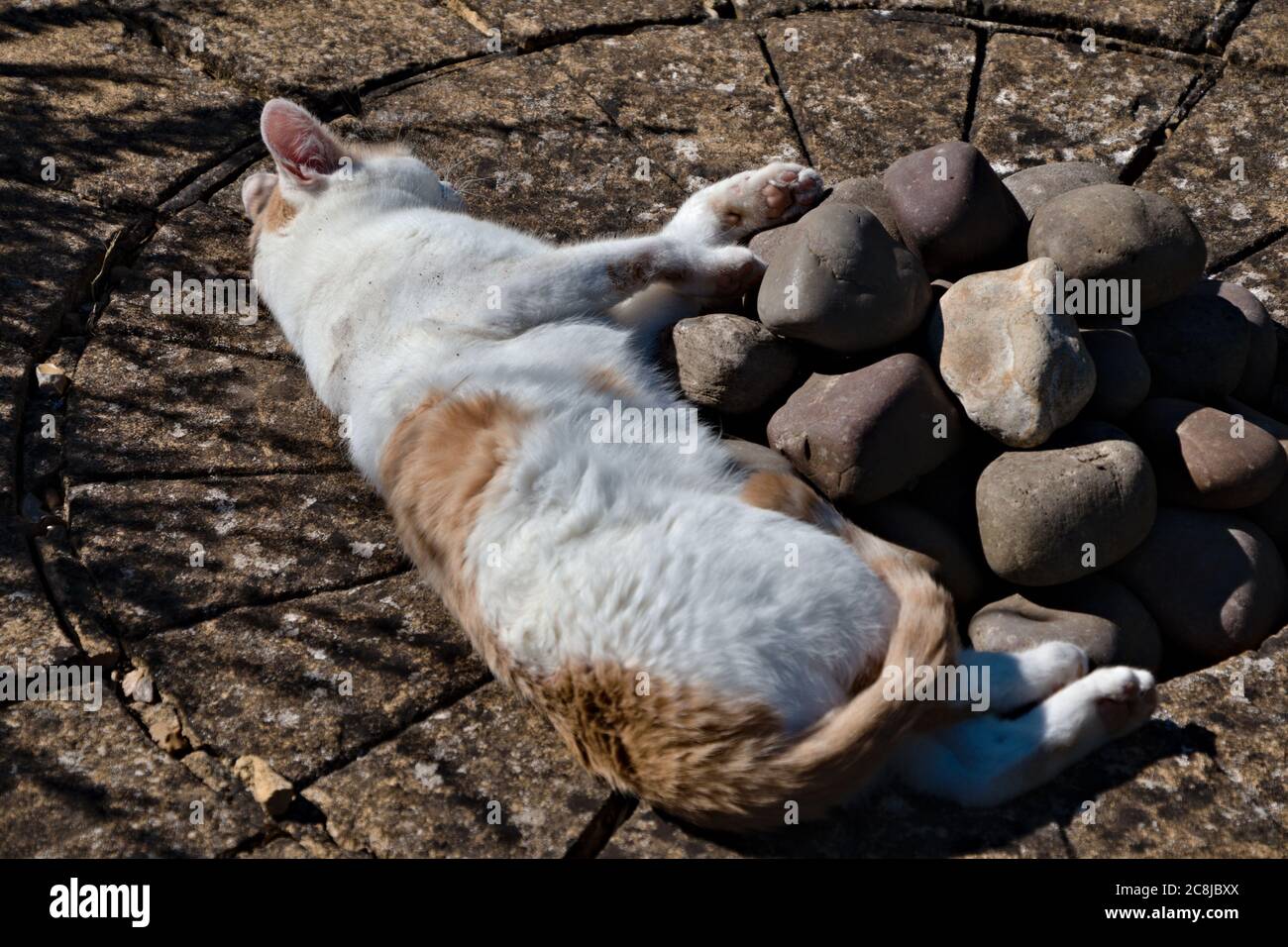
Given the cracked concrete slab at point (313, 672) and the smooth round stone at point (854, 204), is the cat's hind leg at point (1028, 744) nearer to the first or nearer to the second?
the cracked concrete slab at point (313, 672)

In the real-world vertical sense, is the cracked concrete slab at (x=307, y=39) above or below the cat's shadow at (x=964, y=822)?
above

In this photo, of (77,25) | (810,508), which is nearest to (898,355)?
(810,508)

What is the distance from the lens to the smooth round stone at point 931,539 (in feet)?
10.1

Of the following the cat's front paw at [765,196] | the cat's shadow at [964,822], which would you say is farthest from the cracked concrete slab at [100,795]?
the cat's front paw at [765,196]

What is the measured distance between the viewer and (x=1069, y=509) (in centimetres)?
289

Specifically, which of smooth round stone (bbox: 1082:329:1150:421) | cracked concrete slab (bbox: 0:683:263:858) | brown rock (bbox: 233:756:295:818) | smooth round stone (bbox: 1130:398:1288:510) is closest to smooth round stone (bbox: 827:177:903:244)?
smooth round stone (bbox: 1082:329:1150:421)

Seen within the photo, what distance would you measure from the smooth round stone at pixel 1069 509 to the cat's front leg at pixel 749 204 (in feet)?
3.71

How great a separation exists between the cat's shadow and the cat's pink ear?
2433 millimetres

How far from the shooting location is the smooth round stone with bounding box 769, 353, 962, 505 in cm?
300

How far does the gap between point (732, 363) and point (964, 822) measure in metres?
1.29

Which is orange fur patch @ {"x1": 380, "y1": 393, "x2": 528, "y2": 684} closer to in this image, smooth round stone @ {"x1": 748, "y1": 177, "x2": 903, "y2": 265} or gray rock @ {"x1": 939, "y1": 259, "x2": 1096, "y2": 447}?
smooth round stone @ {"x1": 748, "y1": 177, "x2": 903, "y2": 265}

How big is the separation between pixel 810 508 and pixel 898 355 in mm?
447

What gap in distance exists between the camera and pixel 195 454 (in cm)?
349
